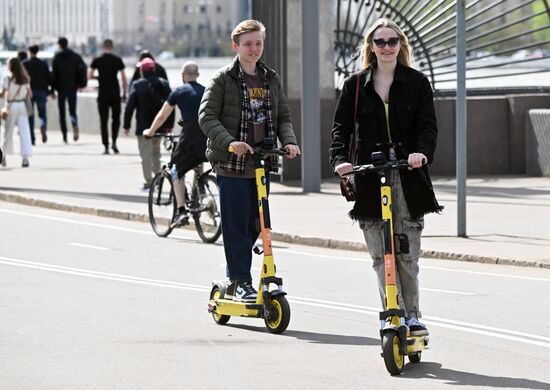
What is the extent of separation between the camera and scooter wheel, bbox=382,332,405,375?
7691 millimetres

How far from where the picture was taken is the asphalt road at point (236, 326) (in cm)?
782

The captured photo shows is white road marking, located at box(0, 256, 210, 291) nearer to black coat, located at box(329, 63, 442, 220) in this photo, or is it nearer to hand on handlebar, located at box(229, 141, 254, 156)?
hand on handlebar, located at box(229, 141, 254, 156)

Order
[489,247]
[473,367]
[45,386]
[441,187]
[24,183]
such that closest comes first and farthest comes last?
1. [45,386]
2. [473,367]
3. [489,247]
4. [441,187]
5. [24,183]

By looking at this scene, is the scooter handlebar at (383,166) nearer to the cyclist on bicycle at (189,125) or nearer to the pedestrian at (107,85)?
the cyclist on bicycle at (189,125)

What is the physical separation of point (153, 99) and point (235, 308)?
9830 mm

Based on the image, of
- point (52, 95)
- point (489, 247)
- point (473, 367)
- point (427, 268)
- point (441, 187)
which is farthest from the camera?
point (52, 95)

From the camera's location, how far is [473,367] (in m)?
8.05

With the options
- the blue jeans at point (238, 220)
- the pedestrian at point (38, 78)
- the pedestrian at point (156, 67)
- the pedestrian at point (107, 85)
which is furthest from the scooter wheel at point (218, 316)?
the pedestrian at point (38, 78)

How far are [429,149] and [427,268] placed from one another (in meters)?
5.05

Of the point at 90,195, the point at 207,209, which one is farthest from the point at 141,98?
the point at 207,209

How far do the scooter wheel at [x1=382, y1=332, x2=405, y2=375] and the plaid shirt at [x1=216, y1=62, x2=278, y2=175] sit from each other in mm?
1952

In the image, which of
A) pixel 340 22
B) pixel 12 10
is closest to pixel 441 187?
pixel 340 22

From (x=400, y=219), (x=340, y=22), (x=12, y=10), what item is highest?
(x=12, y=10)

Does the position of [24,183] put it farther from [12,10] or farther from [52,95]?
[12,10]
